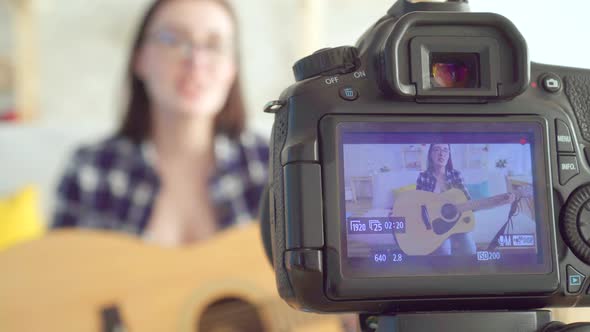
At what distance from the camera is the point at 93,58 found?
159 cm

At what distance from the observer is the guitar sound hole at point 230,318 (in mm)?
1170

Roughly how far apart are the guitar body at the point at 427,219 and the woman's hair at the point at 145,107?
1.18 metres

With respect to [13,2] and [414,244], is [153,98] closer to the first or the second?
[13,2]

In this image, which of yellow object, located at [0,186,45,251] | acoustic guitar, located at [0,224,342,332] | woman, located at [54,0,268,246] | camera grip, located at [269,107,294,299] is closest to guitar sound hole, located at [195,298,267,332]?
acoustic guitar, located at [0,224,342,332]

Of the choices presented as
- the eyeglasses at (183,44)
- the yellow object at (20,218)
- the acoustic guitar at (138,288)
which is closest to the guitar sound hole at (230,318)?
the acoustic guitar at (138,288)

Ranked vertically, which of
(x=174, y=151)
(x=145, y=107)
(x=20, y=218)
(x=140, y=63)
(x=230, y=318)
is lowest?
(x=230, y=318)

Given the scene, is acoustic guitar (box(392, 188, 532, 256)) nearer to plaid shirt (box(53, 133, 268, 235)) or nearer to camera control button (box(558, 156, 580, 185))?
camera control button (box(558, 156, 580, 185))

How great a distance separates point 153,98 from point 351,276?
1214mm

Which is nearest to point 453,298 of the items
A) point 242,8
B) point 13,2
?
point 242,8

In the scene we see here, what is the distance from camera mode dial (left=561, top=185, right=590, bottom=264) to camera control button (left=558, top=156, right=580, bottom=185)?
1 centimetres

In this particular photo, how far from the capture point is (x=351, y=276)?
416 millimetres

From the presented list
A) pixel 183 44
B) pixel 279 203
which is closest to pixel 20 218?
pixel 183 44

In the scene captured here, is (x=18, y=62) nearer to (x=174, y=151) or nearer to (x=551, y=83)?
(x=174, y=151)

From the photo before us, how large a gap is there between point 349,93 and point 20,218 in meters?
1.23
